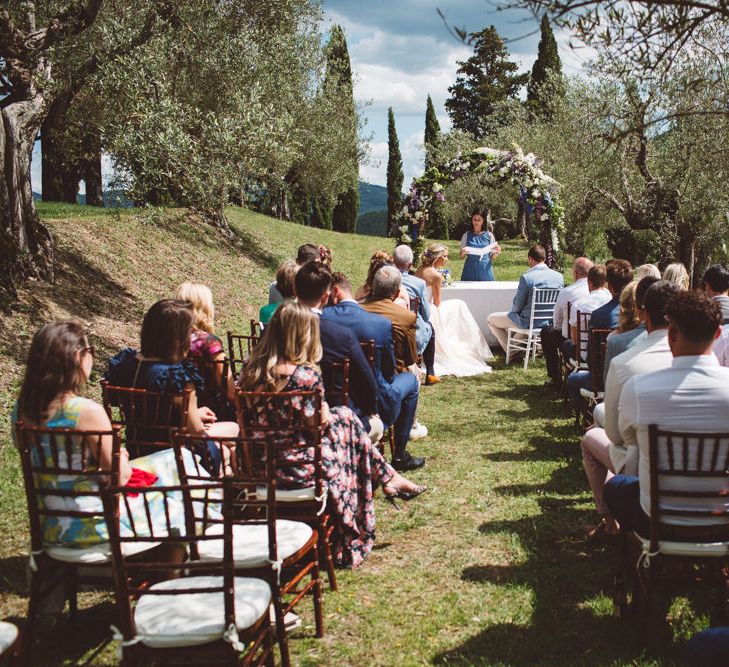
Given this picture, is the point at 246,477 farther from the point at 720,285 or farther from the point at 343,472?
the point at 720,285

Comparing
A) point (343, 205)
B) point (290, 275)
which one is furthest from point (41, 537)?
point (343, 205)

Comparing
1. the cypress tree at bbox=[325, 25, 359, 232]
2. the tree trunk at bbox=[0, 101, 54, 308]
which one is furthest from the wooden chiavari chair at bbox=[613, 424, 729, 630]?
the cypress tree at bbox=[325, 25, 359, 232]

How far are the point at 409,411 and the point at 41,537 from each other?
139 inches

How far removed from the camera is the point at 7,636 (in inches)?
104

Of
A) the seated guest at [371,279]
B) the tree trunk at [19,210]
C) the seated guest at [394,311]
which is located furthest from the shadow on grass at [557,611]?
the tree trunk at [19,210]

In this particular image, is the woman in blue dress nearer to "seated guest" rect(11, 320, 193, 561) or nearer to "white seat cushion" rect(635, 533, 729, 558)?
"white seat cushion" rect(635, 533, 729, 558)

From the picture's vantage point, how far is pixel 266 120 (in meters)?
11.8

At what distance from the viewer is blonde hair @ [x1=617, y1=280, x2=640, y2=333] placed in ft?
17.7

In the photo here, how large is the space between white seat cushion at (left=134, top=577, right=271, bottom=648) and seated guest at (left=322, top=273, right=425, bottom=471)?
2.72m

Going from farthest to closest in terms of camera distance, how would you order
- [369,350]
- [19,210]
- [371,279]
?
[19,210], [371,279], [369,350]

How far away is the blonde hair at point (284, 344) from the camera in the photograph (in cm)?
412

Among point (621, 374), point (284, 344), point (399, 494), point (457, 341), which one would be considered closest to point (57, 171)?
point (457, 341)

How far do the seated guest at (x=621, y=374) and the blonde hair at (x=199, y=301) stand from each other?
2742mm

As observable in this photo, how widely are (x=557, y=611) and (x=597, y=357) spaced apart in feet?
9.32
